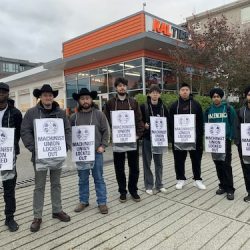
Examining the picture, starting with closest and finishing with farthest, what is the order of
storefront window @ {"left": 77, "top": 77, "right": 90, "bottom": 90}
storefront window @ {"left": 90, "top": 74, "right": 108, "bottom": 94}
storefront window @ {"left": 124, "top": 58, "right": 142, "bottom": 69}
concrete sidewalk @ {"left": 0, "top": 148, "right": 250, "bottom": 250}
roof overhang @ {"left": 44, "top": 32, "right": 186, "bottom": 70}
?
concrete sidewalk @ {"left": 0, "top": 148, "right": 250, "bottom": 250} → roof overhang @ {"left": 44, "top": 32, "right": 186, "bottom": 70} → storefront window @ {"left": 124, "top": 58, "right": 142, "bottom": 69} → storefront window @ {"left": 90, "top": 74, "right": 108, "bottom": 94} → storefront window @ {"left": 77, "top": 77, "right": 90, "bottom": 90}

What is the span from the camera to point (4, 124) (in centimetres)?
378

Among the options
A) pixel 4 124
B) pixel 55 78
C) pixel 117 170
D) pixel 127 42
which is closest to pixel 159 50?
pixel 127 42

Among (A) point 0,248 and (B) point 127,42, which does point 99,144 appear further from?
(B) point 127,42

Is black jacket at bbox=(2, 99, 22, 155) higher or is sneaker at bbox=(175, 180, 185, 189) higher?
black jacket at bbox=(2, 99, 22, 155)

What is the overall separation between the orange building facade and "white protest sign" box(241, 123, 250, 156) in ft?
30.7

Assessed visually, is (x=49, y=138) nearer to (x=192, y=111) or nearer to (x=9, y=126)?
(x=9, y=126)

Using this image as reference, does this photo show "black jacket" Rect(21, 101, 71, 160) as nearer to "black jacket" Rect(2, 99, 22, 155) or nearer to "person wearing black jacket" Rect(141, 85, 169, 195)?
"black jacket" Rect(2, 99, 22, 155)

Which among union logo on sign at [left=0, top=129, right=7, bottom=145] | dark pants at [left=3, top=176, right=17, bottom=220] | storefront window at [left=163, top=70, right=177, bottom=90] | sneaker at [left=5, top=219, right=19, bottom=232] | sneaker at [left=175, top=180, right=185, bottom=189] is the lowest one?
sneaker at [left=5, top=219, right=19, bottom=232]

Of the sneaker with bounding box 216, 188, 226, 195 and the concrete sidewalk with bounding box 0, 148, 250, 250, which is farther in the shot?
the sneaker with bounding box 216, 188, 226, 195

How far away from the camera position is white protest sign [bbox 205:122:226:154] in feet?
16.3

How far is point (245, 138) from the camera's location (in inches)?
182

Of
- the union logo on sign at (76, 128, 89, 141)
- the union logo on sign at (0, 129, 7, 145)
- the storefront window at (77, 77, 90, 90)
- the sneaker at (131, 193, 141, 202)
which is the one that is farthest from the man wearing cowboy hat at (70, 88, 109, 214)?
the storefront window at (77, 77, 90, 90)

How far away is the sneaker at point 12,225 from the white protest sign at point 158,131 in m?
2.57

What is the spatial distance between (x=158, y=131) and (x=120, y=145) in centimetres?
83
